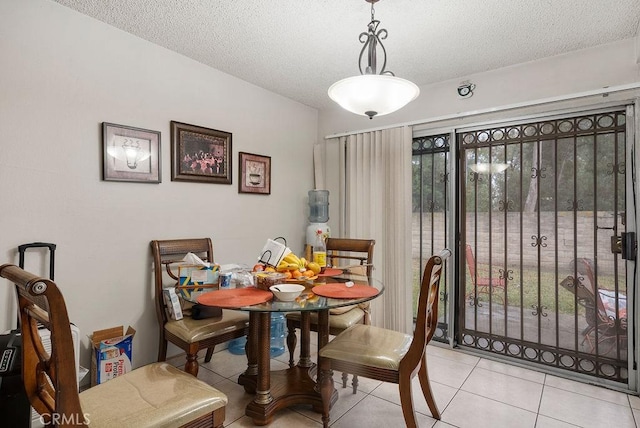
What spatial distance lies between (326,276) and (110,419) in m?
1.40

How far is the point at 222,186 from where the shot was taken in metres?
2.99

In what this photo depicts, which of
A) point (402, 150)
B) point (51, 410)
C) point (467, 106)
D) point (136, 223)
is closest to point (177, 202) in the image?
point (136, 223)

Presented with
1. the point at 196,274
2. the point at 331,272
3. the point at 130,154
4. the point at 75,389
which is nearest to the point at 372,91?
the point at 331,272

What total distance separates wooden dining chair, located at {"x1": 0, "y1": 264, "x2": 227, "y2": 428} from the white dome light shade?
1.45m

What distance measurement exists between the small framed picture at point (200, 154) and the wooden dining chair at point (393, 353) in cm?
179

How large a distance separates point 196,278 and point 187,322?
0.37 metres

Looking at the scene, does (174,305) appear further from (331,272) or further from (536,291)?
(536,291)

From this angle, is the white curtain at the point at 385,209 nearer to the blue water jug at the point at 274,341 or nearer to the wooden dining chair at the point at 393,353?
the blue water jug at the point at 274,341

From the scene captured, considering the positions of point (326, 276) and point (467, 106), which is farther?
point (467, 106)

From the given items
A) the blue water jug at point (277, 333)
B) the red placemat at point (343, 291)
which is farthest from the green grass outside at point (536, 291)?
the blue water jug at point (277, 333)

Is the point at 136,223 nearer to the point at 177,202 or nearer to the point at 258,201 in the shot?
the point at 177,202

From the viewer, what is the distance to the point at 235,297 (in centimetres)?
172

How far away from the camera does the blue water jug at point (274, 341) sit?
2.95 metres

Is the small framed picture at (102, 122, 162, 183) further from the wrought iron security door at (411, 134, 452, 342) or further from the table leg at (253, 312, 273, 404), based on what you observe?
the wrought iron security door at (411, 134, 452, 342)
